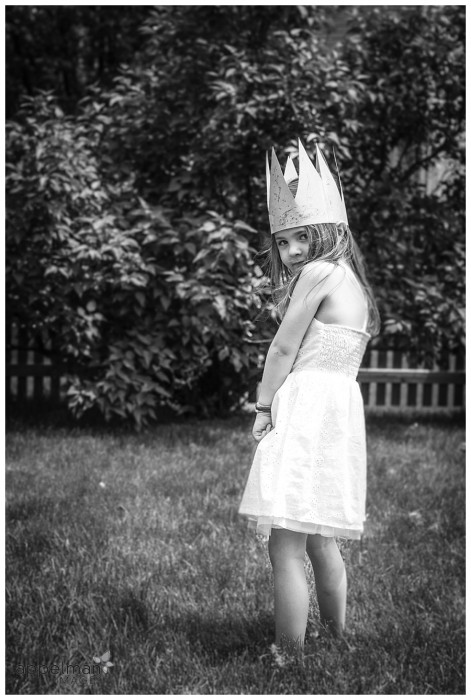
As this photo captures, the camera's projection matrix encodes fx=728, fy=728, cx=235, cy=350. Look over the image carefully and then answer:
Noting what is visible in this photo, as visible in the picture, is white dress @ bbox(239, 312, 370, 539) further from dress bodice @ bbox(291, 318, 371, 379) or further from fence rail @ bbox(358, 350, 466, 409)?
fence rail @ bbox(358, 350, 466, 409)

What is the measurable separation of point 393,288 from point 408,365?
157cm

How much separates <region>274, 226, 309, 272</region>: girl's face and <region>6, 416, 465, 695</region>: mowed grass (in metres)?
1.25

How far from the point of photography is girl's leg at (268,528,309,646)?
2262 millimetres

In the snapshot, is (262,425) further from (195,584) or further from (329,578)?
(195,584)

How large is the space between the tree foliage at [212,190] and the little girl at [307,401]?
2825 mm

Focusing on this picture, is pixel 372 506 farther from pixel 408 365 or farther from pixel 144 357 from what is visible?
pixel 408 365

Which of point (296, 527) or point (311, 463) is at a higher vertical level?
point (311, 463)

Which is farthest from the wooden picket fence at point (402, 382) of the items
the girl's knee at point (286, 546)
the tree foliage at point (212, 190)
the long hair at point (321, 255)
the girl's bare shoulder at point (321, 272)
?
the girl's bare shoulder at point (321, 272)

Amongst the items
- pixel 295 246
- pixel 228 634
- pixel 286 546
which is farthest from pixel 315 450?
pixel 228 634

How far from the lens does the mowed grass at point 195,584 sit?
2.25 metres

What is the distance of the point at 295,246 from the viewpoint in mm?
2346

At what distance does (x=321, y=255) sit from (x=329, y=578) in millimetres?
1064

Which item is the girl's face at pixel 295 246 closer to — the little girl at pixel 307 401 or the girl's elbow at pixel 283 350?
the little girl at pixel 307 401

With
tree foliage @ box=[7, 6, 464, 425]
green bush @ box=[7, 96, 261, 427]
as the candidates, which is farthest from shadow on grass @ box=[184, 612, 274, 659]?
green bush @ box=[7, 96, 261, 427]
